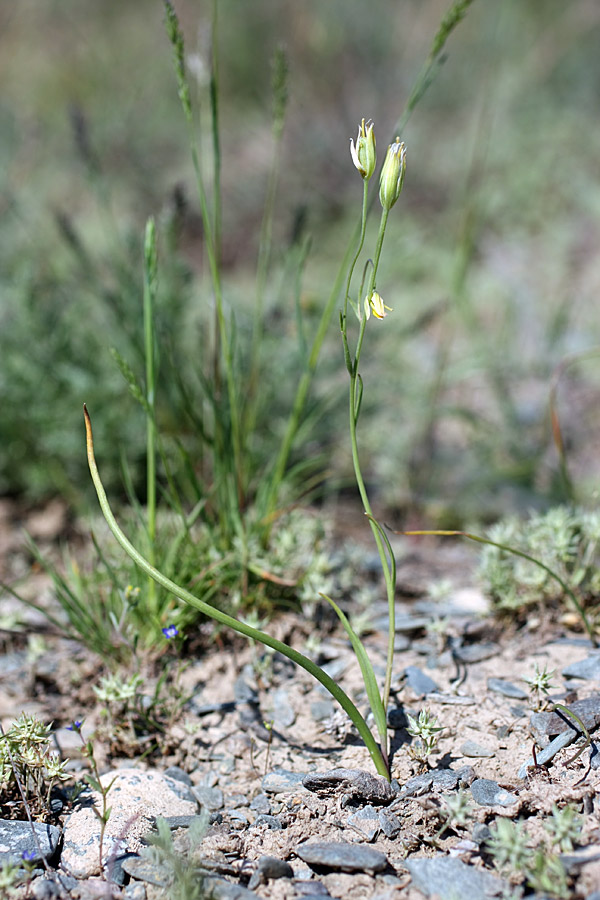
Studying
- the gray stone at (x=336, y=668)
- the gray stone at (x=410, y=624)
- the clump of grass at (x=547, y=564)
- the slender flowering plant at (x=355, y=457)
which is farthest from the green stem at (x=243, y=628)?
the clump of grass at (x=547, y=564)

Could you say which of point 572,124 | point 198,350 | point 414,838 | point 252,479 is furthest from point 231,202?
point 414,838

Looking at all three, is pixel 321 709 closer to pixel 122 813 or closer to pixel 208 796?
pixel 208 796

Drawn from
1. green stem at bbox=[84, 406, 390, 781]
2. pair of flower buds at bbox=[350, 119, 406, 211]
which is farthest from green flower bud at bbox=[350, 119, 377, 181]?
green stem at bbox=[84, 406, 390, 781]

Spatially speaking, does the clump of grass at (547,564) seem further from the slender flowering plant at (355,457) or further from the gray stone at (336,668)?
the slender flowering plant at (355,457)

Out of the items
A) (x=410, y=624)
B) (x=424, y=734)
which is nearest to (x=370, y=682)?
(x=424, y=734)

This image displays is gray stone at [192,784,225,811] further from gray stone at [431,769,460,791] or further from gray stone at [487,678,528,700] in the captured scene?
gray stone at [487,678,528,700]

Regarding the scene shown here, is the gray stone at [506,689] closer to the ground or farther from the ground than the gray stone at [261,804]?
farther from the ground
